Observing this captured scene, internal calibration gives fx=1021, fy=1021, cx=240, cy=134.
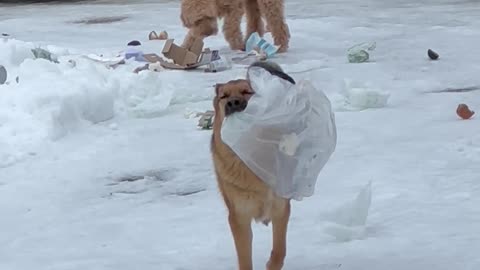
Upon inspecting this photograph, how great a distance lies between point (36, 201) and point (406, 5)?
328 inches

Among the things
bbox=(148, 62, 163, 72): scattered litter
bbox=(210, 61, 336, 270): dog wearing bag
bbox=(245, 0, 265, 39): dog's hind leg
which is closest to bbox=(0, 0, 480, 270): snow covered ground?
bbox=(148, 62, 163, 72): scattered litter

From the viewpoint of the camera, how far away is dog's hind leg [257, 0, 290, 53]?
28.6 ft

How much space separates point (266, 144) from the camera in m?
2.93

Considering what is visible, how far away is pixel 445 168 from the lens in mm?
4551

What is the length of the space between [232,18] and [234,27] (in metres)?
0.08

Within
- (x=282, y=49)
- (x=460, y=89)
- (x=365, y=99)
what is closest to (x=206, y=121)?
(x=365, y=99)

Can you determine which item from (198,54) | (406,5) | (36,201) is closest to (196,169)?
(36,201)

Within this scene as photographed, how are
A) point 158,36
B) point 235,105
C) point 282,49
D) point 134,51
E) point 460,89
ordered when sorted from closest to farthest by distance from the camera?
point 235,105
point 460,89
point 134,51
point 282,49
point 158,36

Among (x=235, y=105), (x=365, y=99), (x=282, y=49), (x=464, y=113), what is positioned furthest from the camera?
(x=282, y=49)

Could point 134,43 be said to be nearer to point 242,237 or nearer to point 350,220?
point 350,220

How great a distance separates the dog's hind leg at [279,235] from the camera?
120 inches

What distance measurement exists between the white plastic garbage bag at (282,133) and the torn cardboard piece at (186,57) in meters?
4.67

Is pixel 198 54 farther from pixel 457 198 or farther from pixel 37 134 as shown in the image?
pixel 457 198

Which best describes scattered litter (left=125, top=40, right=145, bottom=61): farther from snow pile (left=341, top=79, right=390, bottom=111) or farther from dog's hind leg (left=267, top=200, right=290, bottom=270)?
dog's hind leg (left=267, top=200, right=290, bottom=270)
